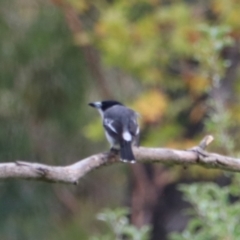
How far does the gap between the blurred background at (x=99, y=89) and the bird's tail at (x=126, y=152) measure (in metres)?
2.34

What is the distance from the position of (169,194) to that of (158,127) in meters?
0.92

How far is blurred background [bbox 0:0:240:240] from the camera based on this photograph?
6.20 m

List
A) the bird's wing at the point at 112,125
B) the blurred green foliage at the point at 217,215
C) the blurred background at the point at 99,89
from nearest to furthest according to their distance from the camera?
1. the blurred green foliage at the point at 217,215
2. the bird's wing at the point at 112,125
3. the blurred background at the point at 99,89

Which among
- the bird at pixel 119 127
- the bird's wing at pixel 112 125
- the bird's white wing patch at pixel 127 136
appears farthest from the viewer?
the bird's wing at pixel 112 125

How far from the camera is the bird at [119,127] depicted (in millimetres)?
3770

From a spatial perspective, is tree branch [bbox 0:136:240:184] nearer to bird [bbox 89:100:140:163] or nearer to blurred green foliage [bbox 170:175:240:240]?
blurred green foliage [bbox 170:175:240:240]

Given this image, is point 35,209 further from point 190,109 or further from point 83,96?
point 190,109

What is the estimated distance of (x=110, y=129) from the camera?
13.6ft

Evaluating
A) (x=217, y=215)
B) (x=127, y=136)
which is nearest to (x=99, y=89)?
(x=127, y=136)

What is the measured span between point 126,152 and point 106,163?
48cm

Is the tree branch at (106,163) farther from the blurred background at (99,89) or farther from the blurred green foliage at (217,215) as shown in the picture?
the blurred background at (99,89)

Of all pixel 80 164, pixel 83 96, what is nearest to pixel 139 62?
pixel 83 96

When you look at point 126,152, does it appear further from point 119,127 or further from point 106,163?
point 119,127

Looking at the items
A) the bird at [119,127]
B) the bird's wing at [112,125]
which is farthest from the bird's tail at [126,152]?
the bird's wing at [112,125]
